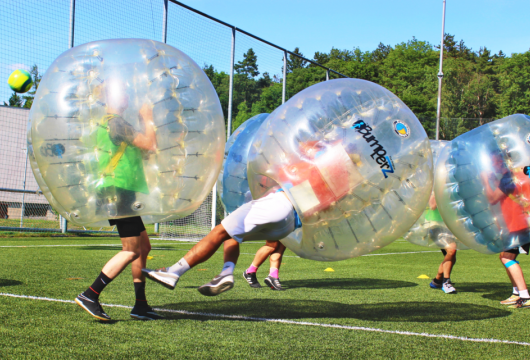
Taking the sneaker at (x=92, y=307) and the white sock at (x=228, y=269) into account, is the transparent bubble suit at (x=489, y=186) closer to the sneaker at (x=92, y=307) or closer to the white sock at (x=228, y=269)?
the white sock at (x=228, y=269)

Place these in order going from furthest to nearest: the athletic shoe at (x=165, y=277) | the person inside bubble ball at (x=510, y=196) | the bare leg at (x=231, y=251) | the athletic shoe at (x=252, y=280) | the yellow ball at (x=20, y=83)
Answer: the yellow ball at (x=20, y=83), the athletic shoe at (x=252, y=280), the person inside bubble ball at (x=510, y=196), the bare leg at (x=231, y=251), the athletic shoe at (x=165, y=277)

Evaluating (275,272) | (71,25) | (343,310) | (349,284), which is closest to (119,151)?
(343,310)

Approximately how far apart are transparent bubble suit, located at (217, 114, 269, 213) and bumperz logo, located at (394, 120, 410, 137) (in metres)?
1.97

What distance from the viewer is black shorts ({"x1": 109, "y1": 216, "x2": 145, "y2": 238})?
4094mm

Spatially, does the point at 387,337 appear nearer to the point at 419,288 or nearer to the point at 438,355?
the point at 438,355

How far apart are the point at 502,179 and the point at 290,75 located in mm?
13483

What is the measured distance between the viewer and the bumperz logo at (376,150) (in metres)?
3.85

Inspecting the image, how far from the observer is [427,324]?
4359 mm

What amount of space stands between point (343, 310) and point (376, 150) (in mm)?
1830

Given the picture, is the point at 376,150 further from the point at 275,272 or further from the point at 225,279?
the point at 275,272

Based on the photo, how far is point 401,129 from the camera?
13.2ft

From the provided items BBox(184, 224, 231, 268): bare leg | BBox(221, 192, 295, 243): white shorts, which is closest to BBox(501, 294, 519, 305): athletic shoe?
BBox(221, 192, 295, 243): white shorts

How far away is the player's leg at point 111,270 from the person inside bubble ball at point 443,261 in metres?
3.29

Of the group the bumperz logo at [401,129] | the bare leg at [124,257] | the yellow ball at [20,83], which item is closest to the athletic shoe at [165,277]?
the bare leg at [124,257]
